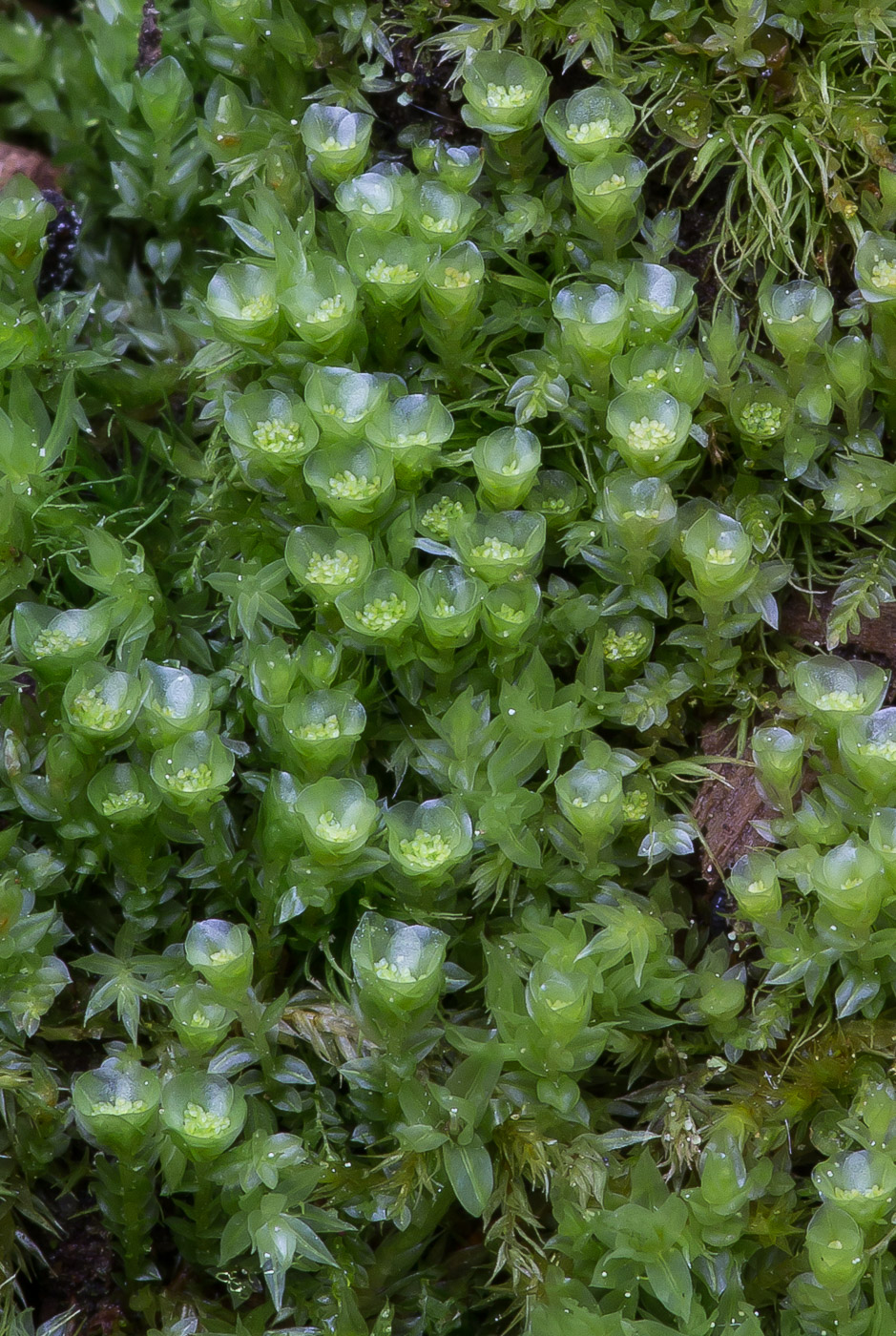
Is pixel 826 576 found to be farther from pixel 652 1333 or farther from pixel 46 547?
pixel 46 547

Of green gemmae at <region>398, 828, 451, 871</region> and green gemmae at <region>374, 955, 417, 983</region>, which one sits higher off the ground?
green gemmae at <region>398, 828, 451, 871</region>

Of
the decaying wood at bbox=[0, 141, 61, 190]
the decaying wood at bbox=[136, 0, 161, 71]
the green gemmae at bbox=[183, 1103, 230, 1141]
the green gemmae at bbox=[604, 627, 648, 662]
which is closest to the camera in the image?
the green gemmae at bbox=[183, 1103, 230, 1141]

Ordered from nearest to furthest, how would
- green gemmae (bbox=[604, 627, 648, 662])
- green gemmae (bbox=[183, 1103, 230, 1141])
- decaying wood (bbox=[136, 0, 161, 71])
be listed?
green gemmae (bbox=[183, 1103, 230, 1141])
green gemmae (bbox=[604, 627, 648, 662])
decaying wood (bbox=[136, 0, 161, 71])

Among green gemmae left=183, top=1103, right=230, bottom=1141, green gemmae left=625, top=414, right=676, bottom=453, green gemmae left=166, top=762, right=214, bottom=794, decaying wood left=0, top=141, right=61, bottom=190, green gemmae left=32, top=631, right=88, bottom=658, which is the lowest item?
green gemmae left=183, top=1103, right=230, bottom=1141

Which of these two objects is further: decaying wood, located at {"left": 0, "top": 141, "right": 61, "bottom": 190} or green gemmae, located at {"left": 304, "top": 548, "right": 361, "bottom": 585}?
decaying wood, located at {"left": 0, "top": 141, "right": 61, "bottom": 190}

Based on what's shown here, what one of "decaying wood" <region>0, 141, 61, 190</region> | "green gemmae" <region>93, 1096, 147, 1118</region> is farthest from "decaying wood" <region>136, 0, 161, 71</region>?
"green gemmae" <region>93, 1096, 147, 1118</region>

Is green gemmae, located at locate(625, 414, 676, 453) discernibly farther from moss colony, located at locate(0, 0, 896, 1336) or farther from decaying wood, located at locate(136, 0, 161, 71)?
decaying wood, located at locate(136, 0, 161, 71)

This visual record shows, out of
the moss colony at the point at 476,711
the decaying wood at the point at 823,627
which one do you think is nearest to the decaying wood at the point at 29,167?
the moss colony at the point at 476,711

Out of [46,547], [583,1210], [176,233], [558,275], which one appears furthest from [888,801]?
[176,233]

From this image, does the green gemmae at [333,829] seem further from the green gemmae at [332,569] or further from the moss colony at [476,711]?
the green gemmae at [332,569]
